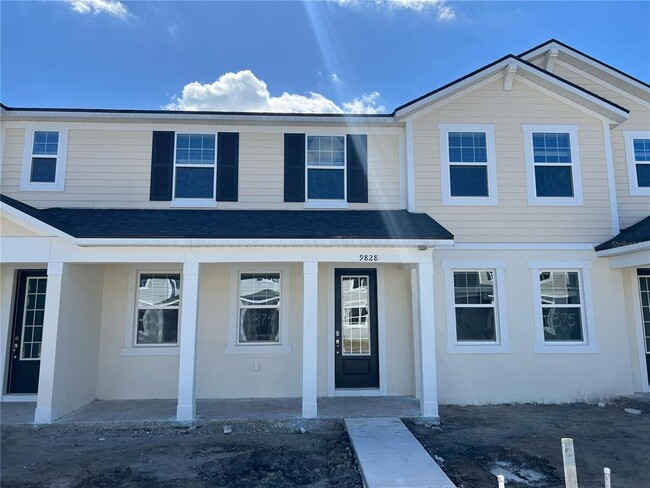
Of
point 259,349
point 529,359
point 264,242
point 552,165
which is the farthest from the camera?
point 552,165

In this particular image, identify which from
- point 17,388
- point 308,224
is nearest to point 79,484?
point 17,388

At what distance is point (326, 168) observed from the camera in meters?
8.57

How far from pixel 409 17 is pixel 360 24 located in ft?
4.18

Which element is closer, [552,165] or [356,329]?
[356,329]

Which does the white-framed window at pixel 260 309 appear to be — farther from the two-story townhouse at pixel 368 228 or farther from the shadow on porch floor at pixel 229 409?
the shadow on porch floor at pixel 229 409

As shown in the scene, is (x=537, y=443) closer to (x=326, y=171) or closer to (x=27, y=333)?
(x=326, y=171)

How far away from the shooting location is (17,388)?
7590mm

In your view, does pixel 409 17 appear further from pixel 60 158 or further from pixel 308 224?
pixel 60 158

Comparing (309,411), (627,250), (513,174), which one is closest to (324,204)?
(513,174)

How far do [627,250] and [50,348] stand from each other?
10.1 meters

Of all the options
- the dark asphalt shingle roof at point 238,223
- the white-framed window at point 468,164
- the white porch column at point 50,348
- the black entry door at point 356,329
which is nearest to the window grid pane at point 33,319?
the dark asphalt shingle roof at point 238,223

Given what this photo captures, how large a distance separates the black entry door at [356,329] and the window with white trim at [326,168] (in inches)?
66.3

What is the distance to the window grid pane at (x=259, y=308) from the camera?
8.13m

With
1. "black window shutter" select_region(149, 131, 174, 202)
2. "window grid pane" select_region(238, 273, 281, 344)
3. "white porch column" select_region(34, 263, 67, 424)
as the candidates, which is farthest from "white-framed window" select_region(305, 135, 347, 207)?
"white porch column" select_region(34, 263, 67, 424)
